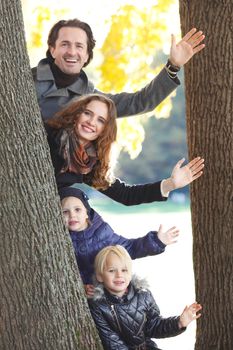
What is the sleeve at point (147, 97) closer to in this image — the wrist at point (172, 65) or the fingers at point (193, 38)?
the wrist at point (172, 65)

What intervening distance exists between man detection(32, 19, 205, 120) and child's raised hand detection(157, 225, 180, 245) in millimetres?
656

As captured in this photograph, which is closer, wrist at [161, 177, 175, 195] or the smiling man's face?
the smiling man's face

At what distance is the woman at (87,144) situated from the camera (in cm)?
433

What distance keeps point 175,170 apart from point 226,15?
3.38 feet

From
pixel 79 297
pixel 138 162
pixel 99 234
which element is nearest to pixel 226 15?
pixel 99 234

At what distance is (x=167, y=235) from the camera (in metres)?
4.51

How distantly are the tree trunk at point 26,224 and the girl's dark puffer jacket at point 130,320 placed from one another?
1.30 feet

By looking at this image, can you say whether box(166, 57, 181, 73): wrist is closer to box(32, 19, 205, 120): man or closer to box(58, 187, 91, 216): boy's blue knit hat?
box(32, 19, 205, 120): man

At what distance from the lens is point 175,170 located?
176 inches

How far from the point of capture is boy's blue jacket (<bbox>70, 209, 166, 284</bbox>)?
442 cm

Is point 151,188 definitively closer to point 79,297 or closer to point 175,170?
point 175,170

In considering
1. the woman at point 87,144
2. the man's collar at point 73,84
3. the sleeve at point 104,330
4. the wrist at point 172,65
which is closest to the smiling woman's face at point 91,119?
the woman at point 87,144

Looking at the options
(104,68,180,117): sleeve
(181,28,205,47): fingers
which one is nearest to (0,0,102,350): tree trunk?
(104,68,180,117): sleeve

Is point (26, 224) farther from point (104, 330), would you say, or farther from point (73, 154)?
point (104, 330)
